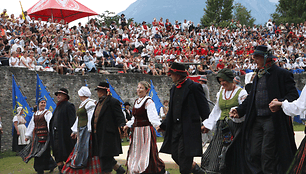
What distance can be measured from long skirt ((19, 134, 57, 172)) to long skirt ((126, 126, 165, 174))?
242 cm

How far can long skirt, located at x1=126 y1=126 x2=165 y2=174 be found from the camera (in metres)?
6.15

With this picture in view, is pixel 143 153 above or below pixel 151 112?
below

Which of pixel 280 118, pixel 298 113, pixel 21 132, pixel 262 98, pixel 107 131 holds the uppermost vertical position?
pixel 262 98

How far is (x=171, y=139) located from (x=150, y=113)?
75cm

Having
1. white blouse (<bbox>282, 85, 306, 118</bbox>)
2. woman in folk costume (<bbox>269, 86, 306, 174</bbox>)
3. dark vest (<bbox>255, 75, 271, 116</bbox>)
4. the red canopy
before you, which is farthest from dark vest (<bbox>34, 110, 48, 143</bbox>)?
the red canopy

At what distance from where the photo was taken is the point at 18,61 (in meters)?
14.7

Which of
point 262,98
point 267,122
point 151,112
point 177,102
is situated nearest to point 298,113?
point 267,122

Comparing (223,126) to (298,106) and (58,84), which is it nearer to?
(298,106)

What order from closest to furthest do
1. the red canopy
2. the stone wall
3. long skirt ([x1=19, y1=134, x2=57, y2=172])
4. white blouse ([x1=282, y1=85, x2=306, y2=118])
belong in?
white blouse ([x1=282, y1=85, x2=306, y2=118]) < long skirt ([x1=19, y1=134, x2=57, y2=172]) < the stone wall < the red canopy

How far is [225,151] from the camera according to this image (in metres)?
5.28

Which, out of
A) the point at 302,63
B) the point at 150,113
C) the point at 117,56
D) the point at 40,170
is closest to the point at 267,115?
the point at 150,113

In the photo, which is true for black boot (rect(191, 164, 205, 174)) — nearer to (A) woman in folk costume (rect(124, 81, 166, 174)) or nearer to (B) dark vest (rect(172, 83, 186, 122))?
(A) woman in folk costume (rect(124, 81, 166, 174))

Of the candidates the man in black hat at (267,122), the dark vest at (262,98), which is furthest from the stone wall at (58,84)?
the dark vest at (262,98)

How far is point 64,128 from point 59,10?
18.0 m
